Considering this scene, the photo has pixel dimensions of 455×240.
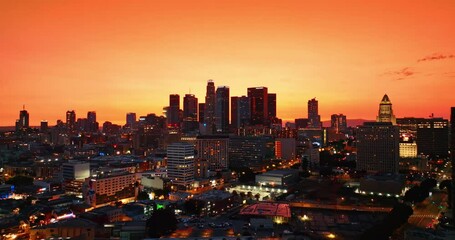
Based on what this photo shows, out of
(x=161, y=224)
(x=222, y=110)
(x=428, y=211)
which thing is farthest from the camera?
(x=222, y=110)

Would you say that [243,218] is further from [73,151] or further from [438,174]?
[73,151]

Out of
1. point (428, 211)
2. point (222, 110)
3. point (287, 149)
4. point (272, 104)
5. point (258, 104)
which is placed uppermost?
point (272, 104)

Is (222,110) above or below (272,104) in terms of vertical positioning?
below

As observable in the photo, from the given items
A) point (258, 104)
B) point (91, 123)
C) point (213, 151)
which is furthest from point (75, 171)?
point (91, 123)

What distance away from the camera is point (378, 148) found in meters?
56.0

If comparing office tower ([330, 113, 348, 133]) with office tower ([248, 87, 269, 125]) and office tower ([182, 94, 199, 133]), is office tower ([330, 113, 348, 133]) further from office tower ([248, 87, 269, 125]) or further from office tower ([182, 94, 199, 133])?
office tower ([182, 94, 199, 133])

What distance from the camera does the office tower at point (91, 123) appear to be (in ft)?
458

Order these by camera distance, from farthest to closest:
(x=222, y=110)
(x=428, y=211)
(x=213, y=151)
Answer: (x=222, y=110)
(x=213, y=151)
(x=428, y=211)

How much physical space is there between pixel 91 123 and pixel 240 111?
59135mm

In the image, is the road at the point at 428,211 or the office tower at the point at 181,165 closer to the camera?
the road at the point at 428,211

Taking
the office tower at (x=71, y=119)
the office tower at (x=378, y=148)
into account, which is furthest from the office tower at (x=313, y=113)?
the office tower at (x=378, y=148)

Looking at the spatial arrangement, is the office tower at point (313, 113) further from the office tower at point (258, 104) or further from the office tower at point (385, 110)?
the office tower at point (385, 110)

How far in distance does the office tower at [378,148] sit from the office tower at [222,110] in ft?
188

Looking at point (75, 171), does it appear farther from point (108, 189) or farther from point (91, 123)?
point (91, 123)
